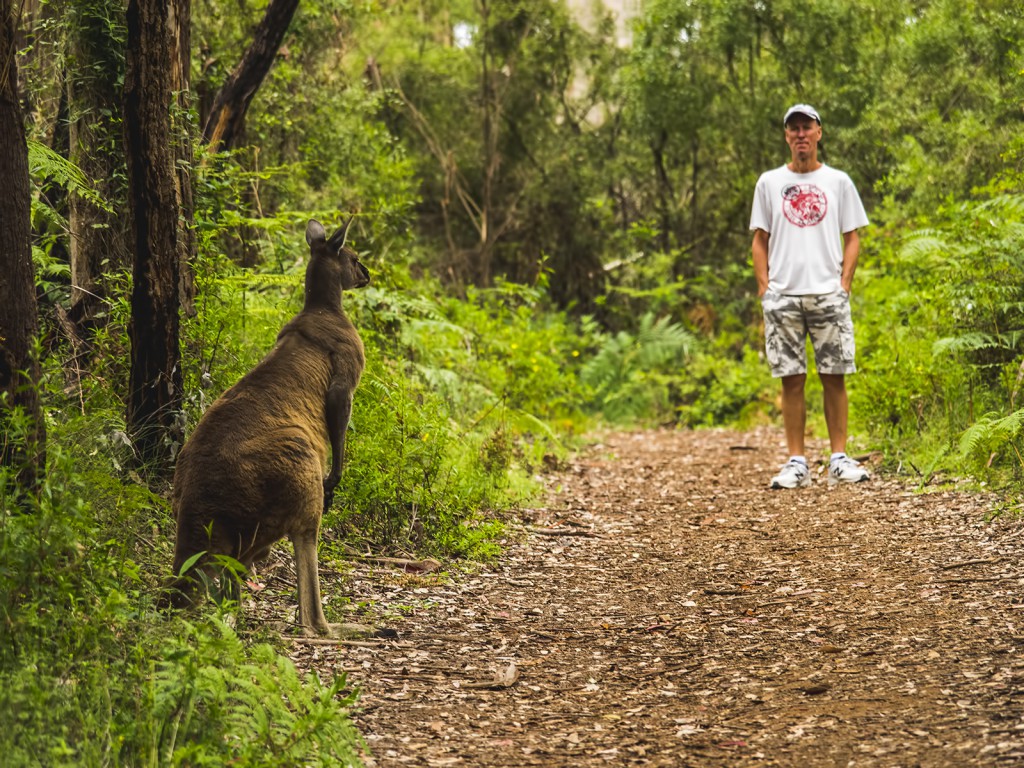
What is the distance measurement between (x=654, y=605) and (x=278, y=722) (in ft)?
9.34

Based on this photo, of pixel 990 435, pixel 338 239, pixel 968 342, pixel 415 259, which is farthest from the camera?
pixel 415 259

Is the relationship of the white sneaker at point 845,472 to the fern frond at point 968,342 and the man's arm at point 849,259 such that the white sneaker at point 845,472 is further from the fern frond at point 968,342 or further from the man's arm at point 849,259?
the man's arm at point 849,259

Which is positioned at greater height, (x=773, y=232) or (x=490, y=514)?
(x=773, y=232)

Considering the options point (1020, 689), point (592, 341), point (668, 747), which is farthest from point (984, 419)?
point (592, 341)

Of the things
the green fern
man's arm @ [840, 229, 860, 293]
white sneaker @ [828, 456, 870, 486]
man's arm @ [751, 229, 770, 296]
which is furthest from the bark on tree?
the green fern

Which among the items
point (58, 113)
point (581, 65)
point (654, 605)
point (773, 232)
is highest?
point (581, 65)

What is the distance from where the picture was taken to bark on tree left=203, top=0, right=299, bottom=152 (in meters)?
8.59

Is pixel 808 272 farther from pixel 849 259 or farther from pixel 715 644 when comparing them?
pixel 715 644

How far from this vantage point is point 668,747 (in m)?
3.84

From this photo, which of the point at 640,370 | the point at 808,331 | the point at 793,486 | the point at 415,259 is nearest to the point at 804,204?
the point at 808,331

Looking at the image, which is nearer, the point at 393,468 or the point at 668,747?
the point at 668,747

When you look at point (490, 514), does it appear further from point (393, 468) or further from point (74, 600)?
point (74, 600)

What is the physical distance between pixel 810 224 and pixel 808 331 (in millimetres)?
896

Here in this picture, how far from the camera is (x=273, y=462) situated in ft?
15.2
